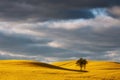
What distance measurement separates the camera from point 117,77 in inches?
2547

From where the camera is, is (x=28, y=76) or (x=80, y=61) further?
(x=80, y=61)

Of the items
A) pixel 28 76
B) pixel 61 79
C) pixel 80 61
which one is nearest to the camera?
pixel 61 79

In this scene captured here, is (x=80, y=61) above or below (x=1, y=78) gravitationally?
above

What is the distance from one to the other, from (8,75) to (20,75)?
2.47 meters

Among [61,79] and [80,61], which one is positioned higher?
[80,61]

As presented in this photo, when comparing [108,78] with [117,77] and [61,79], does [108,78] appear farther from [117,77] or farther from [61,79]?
[61,79]

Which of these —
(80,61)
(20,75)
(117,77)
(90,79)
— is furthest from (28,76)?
(80,61)

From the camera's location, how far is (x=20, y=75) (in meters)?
69.0

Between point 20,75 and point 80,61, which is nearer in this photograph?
point 20,75

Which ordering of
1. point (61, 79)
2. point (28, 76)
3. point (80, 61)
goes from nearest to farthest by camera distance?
1. point (61, 79)
2. point (28, 76)
3. point (80, 61)

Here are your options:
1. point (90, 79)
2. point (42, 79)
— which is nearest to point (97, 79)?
point (90, 79)

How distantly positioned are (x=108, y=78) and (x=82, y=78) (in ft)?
15.9

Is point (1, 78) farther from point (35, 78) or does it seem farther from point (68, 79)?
point (68, 79)

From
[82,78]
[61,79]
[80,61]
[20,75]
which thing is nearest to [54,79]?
[61,79]
